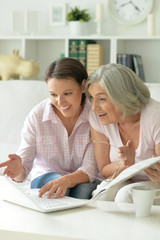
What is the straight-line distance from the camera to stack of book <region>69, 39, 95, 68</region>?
3.80m

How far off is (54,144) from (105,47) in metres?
2.04

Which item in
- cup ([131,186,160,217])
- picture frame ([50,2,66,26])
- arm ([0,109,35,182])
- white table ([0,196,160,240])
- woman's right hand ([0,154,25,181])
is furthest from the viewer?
picture frame ([50,2,66,26])

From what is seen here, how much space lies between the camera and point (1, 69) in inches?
147

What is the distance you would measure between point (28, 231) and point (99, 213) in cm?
29

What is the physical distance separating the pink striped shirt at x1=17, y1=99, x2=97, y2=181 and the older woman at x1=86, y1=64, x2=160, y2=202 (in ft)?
0.36

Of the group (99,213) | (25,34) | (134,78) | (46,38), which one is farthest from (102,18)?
Result: (99,213)

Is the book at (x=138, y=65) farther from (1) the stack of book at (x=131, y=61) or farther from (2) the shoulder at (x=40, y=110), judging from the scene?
(2) the shoulder at (x=40, y=110)

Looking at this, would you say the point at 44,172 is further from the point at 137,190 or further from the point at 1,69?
the point at 1,69

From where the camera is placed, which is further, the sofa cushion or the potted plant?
the potted plant

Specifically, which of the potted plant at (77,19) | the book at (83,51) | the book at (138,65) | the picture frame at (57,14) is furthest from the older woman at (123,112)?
the picture frame at (57,14)

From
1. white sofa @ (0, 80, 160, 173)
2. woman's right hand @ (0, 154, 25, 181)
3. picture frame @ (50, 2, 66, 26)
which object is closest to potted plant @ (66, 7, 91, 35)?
picture frame @ (50, 2, 66, 26)

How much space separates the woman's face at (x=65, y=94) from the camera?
1.98 m

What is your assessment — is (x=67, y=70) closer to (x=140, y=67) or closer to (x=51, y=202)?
(x=51, y=202)

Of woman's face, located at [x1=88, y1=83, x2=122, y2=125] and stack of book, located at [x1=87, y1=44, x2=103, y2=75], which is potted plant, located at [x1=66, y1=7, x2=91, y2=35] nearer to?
stack of book, located at [x1=87, y1=44, x2=103, y2=75]
